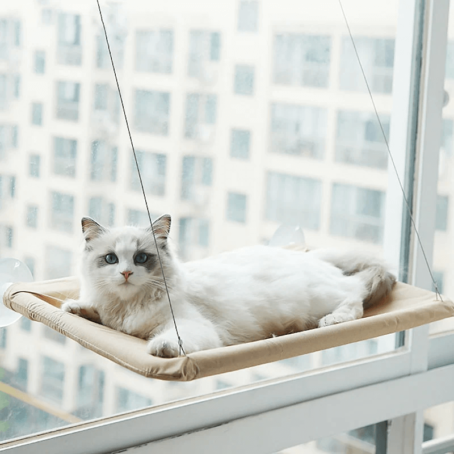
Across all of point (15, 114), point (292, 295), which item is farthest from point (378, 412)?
point (15, 114)

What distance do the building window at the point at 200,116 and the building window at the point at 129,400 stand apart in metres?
0.74

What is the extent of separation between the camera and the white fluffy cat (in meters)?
1.15

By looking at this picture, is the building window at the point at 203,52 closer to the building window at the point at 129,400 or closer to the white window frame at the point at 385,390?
the white window frame at the point at 385,390

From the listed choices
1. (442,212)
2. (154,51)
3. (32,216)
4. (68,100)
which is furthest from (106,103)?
(442,212)

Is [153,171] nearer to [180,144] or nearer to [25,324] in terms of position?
[180,144]

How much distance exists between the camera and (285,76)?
6.68ft

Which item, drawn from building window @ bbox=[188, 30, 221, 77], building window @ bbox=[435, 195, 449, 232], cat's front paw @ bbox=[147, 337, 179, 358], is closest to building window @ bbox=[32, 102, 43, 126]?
building window @ bbox=[188, 30, 221, 77]

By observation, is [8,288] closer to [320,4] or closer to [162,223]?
[162,223]

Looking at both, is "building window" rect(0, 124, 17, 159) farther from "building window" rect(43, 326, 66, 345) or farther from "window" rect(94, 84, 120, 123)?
"building window" rect(43, 326, 66, 345)

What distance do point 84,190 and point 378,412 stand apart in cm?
110

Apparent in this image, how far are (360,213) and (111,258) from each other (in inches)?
48.4

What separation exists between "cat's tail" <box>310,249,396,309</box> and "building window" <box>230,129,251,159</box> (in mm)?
561

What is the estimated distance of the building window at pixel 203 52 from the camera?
183 centimetres

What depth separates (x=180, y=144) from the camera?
6.04 feet
